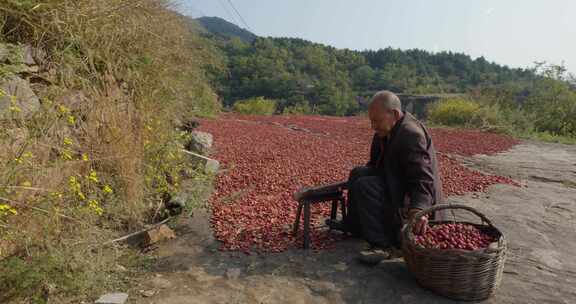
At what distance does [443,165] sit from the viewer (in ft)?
22.2

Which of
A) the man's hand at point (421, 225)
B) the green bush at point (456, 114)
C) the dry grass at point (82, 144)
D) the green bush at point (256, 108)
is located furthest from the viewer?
the green bush at point (256, 108)

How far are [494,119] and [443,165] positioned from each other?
8.70 meters

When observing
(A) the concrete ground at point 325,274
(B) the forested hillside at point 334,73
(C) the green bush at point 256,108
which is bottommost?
(A) the concrete ground at point 325,274

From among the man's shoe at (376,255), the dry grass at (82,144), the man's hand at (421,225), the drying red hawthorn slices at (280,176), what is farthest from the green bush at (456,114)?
the man's hand at (421,225)

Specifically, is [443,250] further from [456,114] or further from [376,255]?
[456,114]

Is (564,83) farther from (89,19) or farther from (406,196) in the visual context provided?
(89,19)

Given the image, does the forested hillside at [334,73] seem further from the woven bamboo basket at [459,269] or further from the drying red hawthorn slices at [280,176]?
the woven bamboo basket at [459,269]

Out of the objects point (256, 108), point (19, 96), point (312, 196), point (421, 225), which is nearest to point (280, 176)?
point (312, 196)

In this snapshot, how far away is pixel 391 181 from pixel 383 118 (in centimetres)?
48

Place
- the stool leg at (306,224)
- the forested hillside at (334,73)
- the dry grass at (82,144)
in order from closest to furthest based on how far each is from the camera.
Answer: the dry grass at (82,144), the stool leg at (306,224), the forested hillside at (334,73)

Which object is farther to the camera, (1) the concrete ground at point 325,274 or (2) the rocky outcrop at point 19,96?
(2) the rocky outcrop at point 19,96

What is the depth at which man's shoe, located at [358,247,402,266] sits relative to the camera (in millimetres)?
2906

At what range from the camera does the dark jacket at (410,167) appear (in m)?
2.81

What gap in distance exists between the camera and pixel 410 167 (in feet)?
9.36
